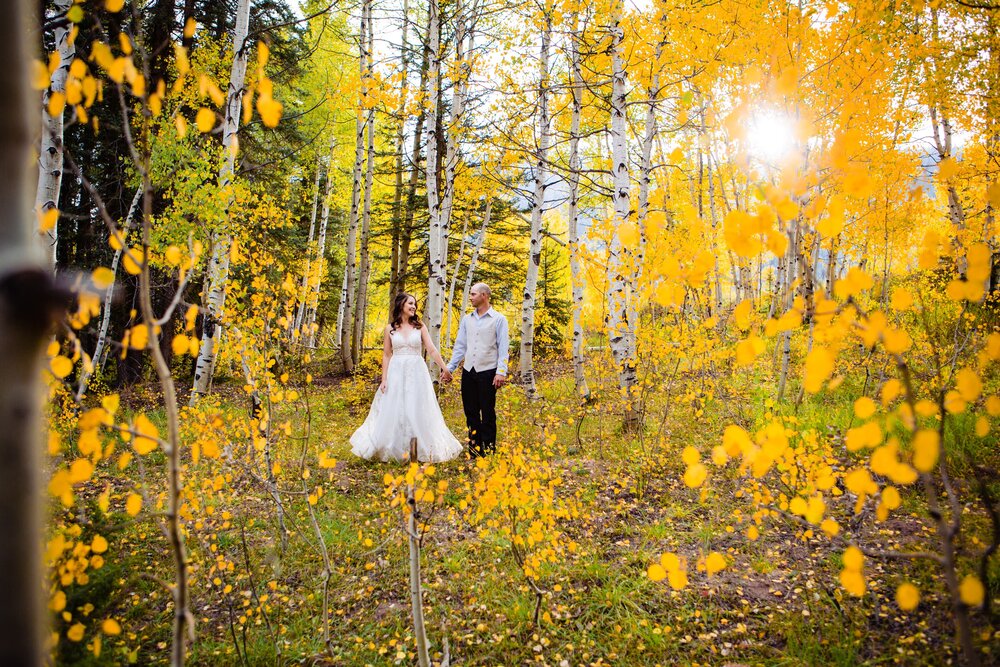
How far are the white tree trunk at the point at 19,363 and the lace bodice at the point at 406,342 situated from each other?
530 centimetres

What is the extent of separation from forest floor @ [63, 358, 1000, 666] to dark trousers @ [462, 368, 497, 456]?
712 millimetres

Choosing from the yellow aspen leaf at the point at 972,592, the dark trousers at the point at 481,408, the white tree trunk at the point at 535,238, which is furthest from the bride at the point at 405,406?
the yellow aspen leaf at the point at 972,592

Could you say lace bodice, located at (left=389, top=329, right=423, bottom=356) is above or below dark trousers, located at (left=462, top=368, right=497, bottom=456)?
above

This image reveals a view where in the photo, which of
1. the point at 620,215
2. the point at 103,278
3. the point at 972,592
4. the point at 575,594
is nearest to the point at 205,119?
the point at 103,278

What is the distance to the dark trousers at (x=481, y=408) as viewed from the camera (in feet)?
17.9

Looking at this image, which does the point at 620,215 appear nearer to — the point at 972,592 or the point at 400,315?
the point at 400,315

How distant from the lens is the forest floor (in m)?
2.64

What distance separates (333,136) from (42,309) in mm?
15045

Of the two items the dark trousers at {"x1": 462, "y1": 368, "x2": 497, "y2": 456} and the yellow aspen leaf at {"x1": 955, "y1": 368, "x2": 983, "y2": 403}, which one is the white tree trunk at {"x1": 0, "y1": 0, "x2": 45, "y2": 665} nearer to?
the yellow aspen leaf at {"x1": 955, "y1": 368, "x2": 983, "y2": 403}

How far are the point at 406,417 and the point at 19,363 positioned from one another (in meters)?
5.33

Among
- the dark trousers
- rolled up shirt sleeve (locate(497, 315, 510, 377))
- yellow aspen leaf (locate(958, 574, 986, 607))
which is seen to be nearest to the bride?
the dark trousers

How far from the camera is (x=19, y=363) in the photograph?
1.46 ft

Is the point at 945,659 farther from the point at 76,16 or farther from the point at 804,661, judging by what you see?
the point at 76,16

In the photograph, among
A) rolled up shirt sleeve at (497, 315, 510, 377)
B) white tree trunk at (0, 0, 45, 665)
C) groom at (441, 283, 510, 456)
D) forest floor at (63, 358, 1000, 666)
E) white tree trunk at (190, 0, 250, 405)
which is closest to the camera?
white tree trunk at (0, 0, 45, 665)
